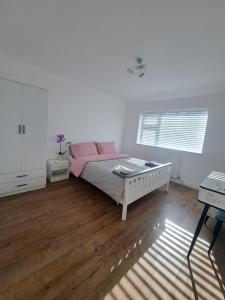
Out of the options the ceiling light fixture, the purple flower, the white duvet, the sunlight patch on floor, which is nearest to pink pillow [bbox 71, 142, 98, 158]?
the purple flower

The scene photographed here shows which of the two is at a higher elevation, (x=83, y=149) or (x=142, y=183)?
(x=83, y=149)

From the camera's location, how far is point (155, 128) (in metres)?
4.10

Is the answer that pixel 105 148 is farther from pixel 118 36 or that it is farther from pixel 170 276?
pixel 170 276

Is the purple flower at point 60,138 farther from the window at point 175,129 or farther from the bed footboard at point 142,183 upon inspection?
the window at point 175,129

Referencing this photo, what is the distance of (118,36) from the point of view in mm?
1705

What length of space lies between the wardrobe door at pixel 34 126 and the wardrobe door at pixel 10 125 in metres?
0.08

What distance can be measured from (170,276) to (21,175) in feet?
8.23

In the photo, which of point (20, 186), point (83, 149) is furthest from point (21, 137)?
point (83, 149)

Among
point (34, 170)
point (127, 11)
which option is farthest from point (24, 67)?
point (127, 11)

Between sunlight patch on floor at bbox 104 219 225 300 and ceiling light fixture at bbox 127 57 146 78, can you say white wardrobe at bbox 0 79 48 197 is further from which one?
sunlight patch on floor at bbox 104 219 225 300

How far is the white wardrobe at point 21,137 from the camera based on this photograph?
2.23 m

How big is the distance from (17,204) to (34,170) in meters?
0.63

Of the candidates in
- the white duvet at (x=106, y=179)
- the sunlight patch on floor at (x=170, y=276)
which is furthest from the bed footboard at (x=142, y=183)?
the sunlight patch on floor at (x=170, y=276)

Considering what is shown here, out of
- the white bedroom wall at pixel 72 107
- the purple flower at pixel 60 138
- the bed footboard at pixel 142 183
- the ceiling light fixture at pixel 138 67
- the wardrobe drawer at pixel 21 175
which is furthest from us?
the purple flower at pixel 60 138
